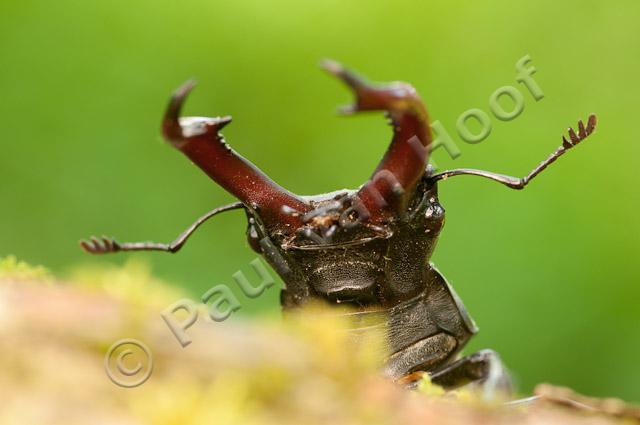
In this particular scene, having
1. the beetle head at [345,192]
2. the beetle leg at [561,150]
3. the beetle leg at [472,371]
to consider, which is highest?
the beetle head at [345,192]

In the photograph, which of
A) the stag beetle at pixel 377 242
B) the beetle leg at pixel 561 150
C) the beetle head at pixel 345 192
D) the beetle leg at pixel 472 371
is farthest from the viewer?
the beetle leg at pixel 472 371

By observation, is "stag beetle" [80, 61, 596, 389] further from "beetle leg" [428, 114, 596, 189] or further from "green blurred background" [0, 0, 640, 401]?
"green blurred background" [0, 0, 640, 401]

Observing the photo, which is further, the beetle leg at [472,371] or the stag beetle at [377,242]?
the beetle leg at [472,371]

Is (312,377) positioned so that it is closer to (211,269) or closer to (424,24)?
(211,269)

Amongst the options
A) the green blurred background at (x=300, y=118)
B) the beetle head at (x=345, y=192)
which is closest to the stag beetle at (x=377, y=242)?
the beetle head at (x=345, y=192)

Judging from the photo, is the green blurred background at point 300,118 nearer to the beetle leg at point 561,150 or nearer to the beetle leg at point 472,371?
the beetle leg at point 472,371

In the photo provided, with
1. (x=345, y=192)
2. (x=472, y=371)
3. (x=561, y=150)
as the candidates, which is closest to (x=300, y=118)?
(x=472, y=371)

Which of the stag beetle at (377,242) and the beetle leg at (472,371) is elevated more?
the stag beetle at (377,242)

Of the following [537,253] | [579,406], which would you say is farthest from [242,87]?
[579,406]
